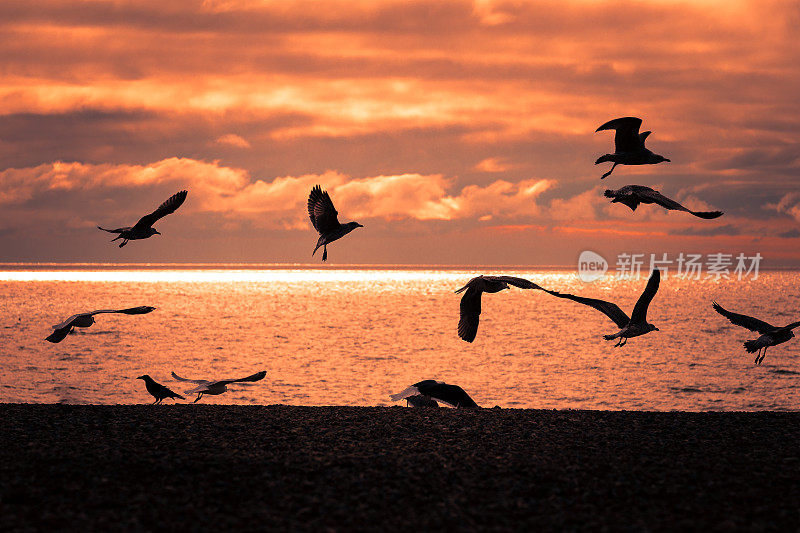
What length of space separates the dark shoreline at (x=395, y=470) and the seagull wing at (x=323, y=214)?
11.9 ft

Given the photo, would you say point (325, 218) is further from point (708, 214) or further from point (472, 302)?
point (708, 214)

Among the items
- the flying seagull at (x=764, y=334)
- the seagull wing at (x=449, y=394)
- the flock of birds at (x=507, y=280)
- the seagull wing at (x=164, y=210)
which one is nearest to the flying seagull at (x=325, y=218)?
the flock of birds at (x=507, y=280)

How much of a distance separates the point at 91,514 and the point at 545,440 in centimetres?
727

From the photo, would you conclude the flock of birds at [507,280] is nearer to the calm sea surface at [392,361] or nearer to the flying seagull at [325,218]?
the flying seagull at [325,218]

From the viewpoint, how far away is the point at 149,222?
1591 cm

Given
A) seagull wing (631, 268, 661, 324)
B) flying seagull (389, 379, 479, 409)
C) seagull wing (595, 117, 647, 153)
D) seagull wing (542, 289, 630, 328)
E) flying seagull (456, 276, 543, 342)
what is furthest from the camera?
flying seagull (389, 379, 479, 409)

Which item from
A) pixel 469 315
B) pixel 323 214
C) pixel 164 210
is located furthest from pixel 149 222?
pixel 469 315

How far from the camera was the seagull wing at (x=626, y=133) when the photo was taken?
13688 millimetres

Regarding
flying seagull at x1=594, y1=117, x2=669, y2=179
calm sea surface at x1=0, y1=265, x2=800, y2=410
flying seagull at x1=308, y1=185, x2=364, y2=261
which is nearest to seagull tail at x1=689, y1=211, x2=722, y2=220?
flying seagull at x1=594, y1=117, x2=669, y2=179

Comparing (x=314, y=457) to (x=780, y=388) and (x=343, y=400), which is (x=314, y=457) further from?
(x=780, y=388)

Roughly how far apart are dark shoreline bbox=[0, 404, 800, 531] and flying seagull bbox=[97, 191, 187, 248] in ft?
11.3

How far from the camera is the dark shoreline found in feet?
31.8

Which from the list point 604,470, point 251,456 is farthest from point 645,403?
point 251,456

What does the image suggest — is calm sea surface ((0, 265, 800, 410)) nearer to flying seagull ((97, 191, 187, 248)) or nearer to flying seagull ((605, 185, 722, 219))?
flying seagull ((97, 191, 187, 248))
